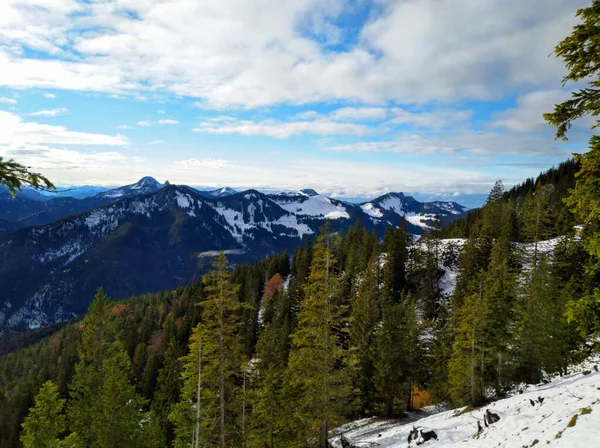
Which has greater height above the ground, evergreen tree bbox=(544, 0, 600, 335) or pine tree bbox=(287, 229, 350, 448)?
evergreen tree bbox=(544, 0, 600, 335)

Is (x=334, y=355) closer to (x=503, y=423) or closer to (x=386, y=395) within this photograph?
(x=503, y=423)

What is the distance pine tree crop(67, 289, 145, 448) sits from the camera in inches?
1069

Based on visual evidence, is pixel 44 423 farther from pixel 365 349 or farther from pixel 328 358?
pixel 365 349

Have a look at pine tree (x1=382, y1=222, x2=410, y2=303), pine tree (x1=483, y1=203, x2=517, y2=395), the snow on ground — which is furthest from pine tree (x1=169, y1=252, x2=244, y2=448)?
pine tree (x1=382, y1=222, x2=410, y2=303)

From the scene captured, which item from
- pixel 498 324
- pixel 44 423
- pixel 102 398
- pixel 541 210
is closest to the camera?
pixel 44 423

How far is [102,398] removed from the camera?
27.3 m

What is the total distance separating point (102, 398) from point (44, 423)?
4.78 meters

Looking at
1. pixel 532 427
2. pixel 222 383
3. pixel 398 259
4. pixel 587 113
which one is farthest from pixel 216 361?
pixel 398 259

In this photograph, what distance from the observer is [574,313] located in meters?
10.1

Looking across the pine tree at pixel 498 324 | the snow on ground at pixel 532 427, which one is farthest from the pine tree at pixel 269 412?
the pine tree at pixel 498 324

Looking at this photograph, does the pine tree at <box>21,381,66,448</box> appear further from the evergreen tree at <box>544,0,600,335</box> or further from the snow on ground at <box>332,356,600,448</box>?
the evergreen tree at <box>544,0,600,335</box>

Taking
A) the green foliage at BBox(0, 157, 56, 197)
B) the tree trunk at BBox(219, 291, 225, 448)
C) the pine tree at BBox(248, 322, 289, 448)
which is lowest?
the pine tree at BBox(248, 322, 289, 448)

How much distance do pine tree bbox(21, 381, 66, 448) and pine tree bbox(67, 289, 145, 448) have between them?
425cm

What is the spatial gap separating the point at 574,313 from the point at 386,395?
103 feet
